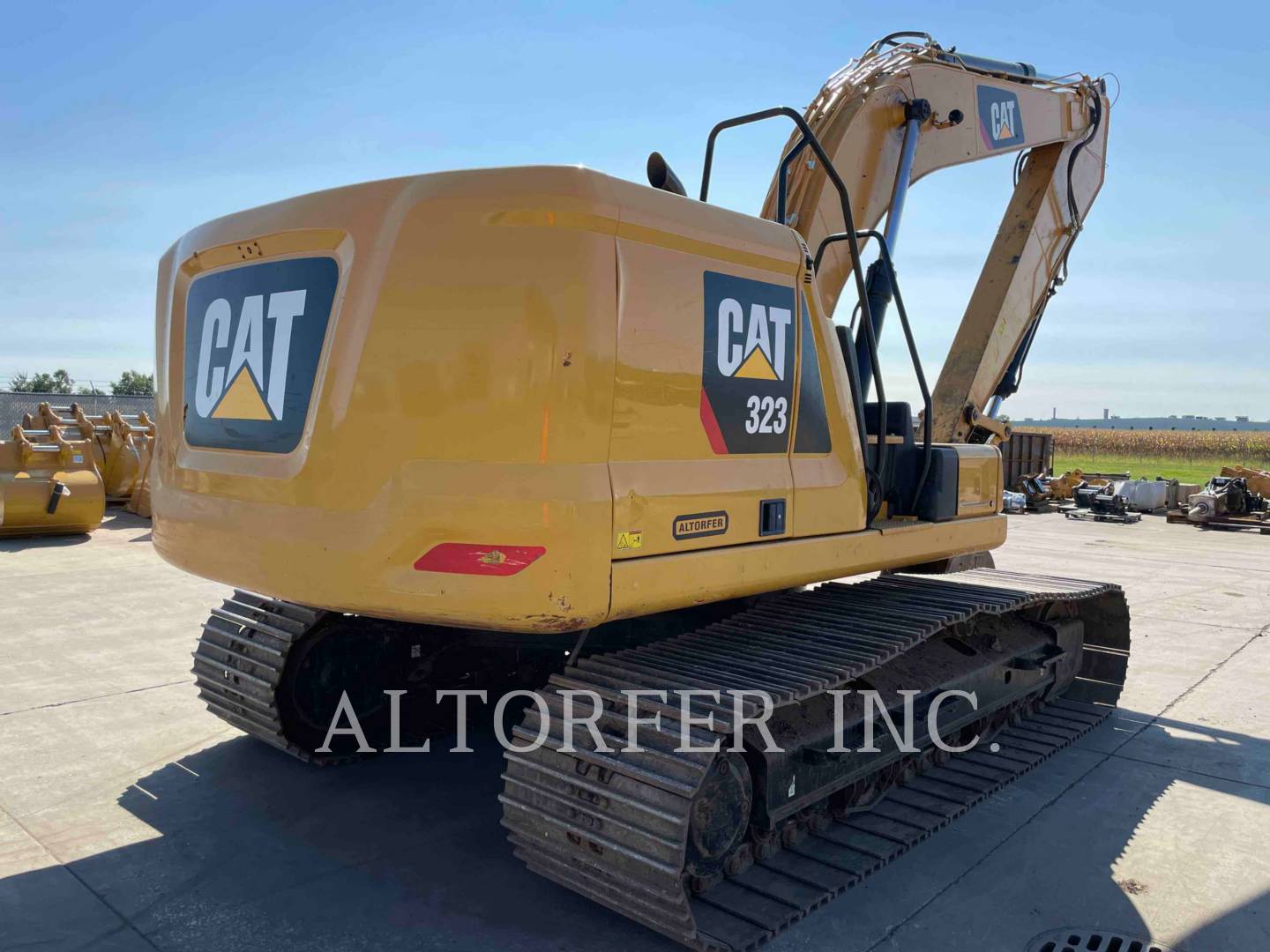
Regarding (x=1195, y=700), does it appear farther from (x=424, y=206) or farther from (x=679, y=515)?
(x=424, y=206)

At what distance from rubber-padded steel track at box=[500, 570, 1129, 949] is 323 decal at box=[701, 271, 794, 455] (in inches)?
30.8

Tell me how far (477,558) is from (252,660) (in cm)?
229

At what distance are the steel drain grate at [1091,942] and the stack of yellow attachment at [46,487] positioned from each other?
11.3m

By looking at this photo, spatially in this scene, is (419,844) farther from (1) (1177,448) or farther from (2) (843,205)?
(1) (1177,448)

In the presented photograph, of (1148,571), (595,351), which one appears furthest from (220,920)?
(1148,571)

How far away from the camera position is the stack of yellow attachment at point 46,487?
36.8 feet

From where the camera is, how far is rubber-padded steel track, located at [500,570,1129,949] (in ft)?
9.78

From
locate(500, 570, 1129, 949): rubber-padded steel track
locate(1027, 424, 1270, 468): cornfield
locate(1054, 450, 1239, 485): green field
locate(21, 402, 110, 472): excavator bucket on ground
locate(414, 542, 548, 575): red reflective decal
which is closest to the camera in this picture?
locate(414, 542, 548, 575): red reflective decal

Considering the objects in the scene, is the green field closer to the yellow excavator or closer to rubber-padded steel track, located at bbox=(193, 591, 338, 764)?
the yellow excavator

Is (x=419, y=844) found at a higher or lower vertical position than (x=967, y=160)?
lower

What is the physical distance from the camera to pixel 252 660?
4664 millimetres

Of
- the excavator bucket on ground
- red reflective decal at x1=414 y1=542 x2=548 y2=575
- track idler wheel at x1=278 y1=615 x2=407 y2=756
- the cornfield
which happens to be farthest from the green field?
red reflective decal at x1=414 y1=542 x2=548 y2=575

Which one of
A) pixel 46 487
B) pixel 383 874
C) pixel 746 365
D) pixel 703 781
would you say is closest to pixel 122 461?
pixel 46 487

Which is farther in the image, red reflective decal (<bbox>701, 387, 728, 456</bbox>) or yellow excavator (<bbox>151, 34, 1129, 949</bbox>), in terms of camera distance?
red reflective decal (<bbox>701, 387, 728, 456</bbox>)
